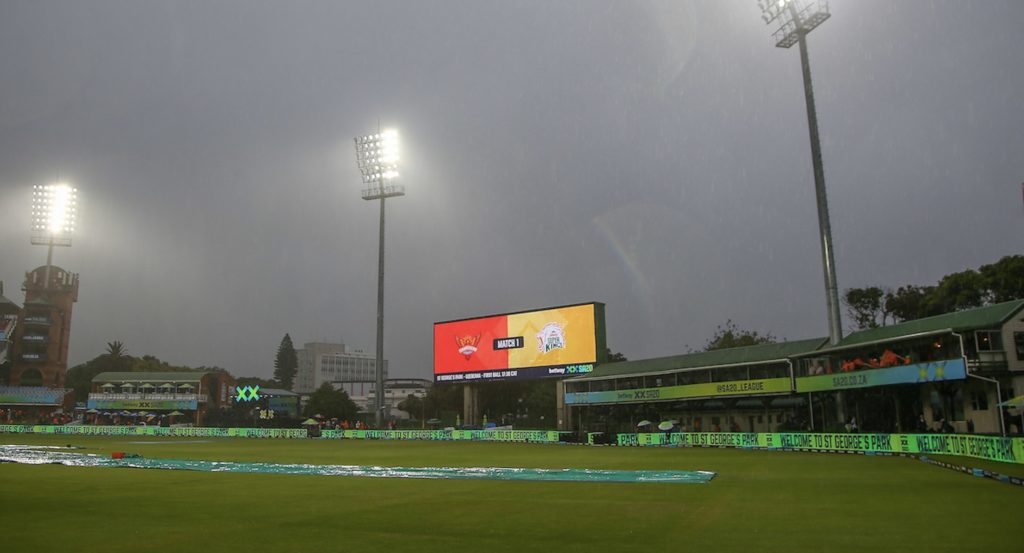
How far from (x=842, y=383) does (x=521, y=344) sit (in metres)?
32.6

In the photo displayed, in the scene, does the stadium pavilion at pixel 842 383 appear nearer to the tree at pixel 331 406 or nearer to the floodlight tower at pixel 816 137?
the floodlight tower at pixel 816 137

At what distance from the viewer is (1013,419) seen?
33.3 meters

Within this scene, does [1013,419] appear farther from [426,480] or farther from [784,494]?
[426,480]

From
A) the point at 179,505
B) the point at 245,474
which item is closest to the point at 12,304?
the point at 245,474

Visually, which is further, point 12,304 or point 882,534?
point 12,304

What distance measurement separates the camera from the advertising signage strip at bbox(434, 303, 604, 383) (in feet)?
211

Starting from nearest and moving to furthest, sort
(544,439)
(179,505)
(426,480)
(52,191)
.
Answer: (179,505) < (426,480) < (544,439) < (52,191)

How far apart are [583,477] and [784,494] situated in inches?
255

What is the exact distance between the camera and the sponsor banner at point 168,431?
7219 cm

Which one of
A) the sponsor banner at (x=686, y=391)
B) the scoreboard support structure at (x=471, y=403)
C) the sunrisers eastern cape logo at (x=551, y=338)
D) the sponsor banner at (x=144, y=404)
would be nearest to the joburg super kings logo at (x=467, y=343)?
the scoreboard support structure at (x=471, y=403)

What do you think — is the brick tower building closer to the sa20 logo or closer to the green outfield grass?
the sa20 logo

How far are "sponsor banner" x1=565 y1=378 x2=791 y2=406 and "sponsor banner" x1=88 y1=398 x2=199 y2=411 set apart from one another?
61.2 m

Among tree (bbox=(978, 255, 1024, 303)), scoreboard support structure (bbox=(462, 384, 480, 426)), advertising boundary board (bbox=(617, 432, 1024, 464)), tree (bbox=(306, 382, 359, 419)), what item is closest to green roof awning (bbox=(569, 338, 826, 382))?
advertising boundary board (bbox=(617, 432, 1024, 464))

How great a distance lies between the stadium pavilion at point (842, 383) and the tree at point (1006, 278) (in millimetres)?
17876
